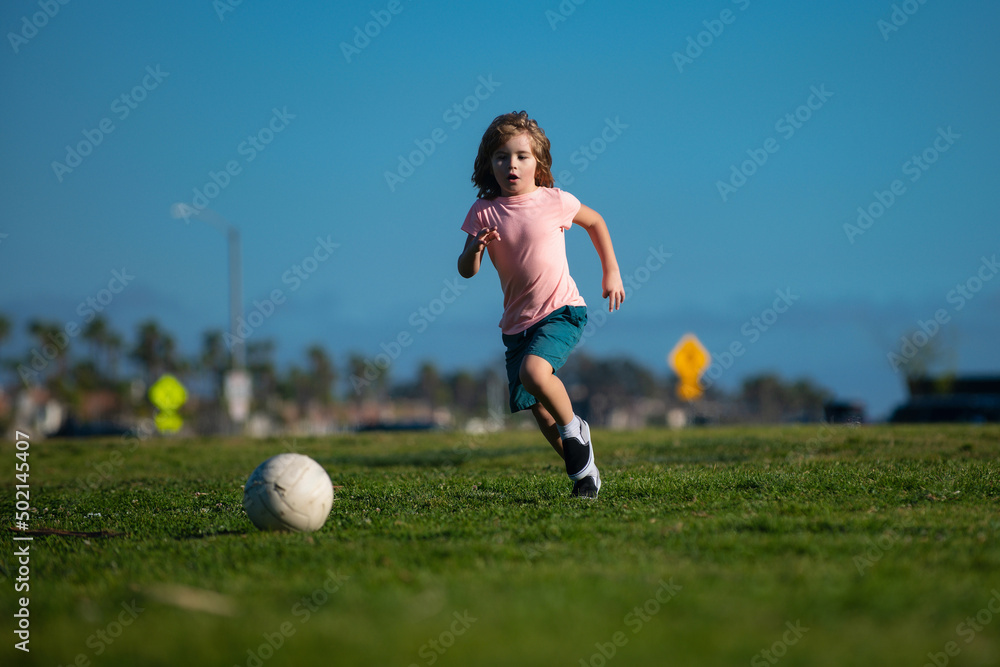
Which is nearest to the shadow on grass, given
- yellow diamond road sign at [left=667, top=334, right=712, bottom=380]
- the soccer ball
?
the soccer ball

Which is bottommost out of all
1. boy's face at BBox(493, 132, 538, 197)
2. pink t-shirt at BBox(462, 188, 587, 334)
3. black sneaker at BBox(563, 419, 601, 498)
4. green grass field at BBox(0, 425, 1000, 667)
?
green grass field at BBox(0, 425, 1000, 667)

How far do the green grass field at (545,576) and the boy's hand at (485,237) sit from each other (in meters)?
1.73

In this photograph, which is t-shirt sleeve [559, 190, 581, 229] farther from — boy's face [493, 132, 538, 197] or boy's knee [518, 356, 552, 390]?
boy's knee [518, 356, 552, 390]

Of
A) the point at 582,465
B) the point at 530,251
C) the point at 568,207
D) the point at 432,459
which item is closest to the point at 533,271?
the point at 530,251

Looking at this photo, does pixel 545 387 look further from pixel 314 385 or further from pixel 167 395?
pixel 314 385

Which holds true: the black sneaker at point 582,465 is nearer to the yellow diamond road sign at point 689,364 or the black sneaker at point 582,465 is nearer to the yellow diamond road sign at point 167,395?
the yellow diamond road sign at point 689,364

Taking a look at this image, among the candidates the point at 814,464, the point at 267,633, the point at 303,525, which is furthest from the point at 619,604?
the point at 814,464

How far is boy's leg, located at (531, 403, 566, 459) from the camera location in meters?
6.45

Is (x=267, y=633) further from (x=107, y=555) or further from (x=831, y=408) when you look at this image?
(x=831, y=408)

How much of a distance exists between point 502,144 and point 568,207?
0.64 meters

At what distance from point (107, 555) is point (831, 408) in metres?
39.6

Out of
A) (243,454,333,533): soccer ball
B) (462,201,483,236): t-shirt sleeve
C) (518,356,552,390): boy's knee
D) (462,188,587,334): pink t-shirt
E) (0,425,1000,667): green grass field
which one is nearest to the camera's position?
(0,425,1000,667): green grass field

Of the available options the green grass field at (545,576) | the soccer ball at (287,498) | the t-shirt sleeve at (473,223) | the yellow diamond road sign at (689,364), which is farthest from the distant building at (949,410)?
the soccer ball at (287,498)

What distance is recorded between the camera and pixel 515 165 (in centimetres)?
635
